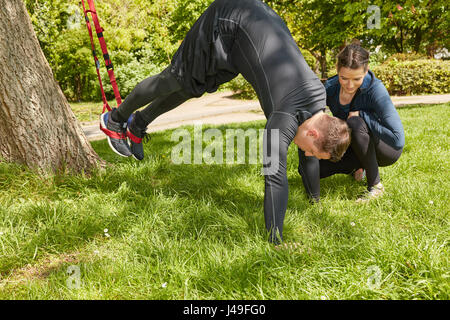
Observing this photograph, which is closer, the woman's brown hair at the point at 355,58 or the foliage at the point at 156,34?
the woman's brown hair at the point at 355,58

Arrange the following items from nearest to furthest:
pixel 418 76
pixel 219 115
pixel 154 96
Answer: pixel 154 96 → pixel 219 115 → pixel 418 76

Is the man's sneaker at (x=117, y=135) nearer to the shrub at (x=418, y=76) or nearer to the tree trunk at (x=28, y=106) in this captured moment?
the tree trunk at (x=28, y=106)

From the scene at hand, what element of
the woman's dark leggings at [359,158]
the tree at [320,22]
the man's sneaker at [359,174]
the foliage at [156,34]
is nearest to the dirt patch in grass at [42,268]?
the woman's dark leggings at [359,158]

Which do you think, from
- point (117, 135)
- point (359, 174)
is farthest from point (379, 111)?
point (117, 135)

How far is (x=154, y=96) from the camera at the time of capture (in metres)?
2.67

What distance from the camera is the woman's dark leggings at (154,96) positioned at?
2.60 metres

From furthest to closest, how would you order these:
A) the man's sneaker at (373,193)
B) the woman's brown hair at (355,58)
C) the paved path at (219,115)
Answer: the paved path at (219,115)
the man's sneaker at (373,193)
the woman's brown hair at (355,58)

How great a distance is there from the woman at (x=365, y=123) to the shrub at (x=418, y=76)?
11604 millimetres

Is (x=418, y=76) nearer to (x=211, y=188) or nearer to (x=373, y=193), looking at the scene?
(x=373, y=193)

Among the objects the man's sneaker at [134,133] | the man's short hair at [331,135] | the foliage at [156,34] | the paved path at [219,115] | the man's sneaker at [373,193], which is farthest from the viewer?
the foliage at [156,34]

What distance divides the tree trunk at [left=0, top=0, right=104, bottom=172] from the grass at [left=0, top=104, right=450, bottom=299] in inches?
6.8

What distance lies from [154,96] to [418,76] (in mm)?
13550

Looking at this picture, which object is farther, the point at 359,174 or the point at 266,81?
the point at 359,174

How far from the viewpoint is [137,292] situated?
181 centimetres
